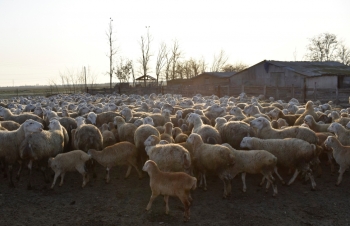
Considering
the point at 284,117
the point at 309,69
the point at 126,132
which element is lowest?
the point at 126,132

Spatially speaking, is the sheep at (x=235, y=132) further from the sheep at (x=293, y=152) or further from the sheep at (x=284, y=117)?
the sheep at (x=284, y=117)

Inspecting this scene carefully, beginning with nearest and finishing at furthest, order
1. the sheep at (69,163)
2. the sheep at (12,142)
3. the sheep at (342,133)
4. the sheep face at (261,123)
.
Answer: the sheep at (69,163), the sheep at (12,142), the sheep at (342,133), the sheep face at (261,123)

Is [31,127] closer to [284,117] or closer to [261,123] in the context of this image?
[261,123]

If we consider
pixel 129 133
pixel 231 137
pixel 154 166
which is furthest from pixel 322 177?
pixel 129 133

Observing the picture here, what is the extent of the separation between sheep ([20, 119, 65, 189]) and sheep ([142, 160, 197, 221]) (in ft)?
10.4

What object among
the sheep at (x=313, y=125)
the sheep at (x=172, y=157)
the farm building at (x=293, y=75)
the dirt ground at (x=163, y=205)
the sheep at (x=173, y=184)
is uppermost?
the farm building at (x=293, y=75)

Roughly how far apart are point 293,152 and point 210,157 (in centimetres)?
192

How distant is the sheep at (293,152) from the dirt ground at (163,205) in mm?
486

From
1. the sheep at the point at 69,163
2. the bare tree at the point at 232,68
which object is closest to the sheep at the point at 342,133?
the sheep at the point at 69,163

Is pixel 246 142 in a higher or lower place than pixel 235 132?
lower

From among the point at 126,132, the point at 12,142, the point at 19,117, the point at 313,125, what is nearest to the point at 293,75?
the point at 313,125

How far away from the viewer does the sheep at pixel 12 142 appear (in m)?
8.06

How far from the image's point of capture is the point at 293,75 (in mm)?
33375

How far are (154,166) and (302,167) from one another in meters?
3.44
